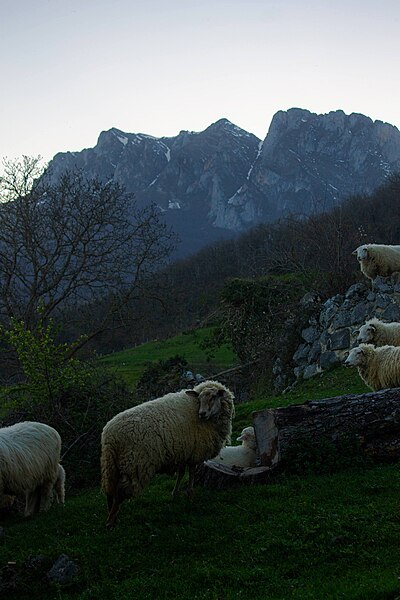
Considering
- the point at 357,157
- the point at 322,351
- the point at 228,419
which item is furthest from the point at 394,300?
the point at 357,157

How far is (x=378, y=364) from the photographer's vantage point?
11297 mm

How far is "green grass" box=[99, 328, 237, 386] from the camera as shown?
29375 mm

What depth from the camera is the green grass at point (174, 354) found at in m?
29.4

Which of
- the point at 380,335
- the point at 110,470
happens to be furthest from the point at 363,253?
the point at 110,470

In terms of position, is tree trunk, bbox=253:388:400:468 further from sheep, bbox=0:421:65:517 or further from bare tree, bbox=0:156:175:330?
bare tree, bbox=0:156:175:330

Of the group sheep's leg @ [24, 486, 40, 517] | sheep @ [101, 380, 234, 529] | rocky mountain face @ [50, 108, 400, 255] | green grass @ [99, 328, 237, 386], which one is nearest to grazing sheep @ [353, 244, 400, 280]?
sheep @ [101, 380, 234, 529]

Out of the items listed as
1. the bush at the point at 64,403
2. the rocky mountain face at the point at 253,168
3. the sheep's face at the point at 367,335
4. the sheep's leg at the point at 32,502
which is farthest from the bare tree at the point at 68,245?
the rocky mountain face at the point at 253,168

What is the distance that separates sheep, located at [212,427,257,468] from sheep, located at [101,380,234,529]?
0.89 meters

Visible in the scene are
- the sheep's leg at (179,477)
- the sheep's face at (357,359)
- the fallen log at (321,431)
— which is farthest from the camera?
the sheep's face at (357,359)

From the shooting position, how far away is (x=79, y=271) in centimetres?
1902

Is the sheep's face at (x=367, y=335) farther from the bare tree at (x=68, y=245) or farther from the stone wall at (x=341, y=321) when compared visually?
the bare tree at (x=68, y=245)

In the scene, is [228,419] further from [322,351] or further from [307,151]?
[307,151]

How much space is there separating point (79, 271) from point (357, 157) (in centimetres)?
16667

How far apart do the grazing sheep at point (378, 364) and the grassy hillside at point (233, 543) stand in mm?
2945
